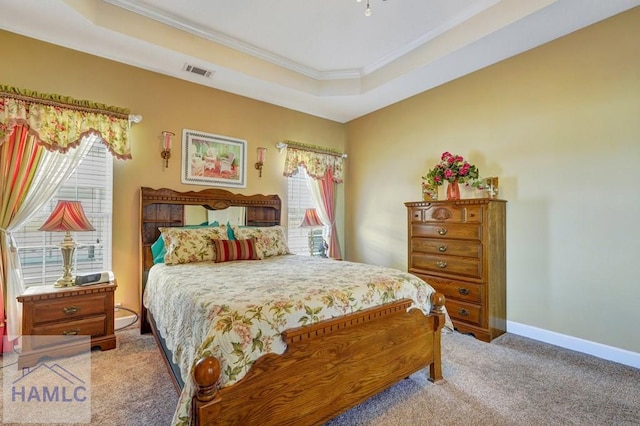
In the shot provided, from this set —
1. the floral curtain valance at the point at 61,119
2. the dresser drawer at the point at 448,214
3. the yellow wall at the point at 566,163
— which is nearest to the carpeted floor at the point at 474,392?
the yellow wall at the point at 566,163

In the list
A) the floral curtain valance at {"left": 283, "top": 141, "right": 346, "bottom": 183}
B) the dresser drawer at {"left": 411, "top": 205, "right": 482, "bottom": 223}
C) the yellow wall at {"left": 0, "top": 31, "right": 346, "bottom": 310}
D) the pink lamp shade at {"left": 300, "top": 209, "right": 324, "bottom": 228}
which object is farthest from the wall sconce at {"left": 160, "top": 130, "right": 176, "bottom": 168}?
the dresser drawer at {"left": 411, "top": 205, "right": 482, "bottom": 223}

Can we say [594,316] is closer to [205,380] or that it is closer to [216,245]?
[205,380]

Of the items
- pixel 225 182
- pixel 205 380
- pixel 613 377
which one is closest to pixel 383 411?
pixel 205 380

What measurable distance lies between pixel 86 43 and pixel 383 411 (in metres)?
4.03

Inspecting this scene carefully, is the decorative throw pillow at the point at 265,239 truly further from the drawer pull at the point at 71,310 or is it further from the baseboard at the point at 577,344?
the baseboard at the point at 577,344

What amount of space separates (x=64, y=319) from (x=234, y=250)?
1437 mm

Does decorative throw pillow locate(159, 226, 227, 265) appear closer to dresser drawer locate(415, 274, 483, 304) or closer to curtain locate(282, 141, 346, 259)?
curtain locate(282, 141, 346, 259)

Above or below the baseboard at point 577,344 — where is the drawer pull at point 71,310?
above

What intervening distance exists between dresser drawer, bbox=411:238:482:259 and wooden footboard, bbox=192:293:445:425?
105 cm

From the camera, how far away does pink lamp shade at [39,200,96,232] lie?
7.77 ft

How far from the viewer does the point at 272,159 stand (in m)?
4.29

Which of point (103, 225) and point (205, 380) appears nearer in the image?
point (205, 380)

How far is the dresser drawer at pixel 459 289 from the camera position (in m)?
2.95

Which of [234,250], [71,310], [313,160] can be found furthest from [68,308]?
[313,160]
